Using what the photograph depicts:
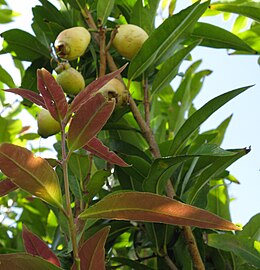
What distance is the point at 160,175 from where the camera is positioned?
3.07 ft

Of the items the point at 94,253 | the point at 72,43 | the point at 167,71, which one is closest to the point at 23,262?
the point at 94,253

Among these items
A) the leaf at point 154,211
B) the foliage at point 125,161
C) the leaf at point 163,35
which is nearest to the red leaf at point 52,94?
the foliage at point 125,161

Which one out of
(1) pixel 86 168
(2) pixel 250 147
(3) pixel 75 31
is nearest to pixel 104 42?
(3) pixel 75 31

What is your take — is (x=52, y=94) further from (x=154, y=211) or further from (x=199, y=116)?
(x=199, y=116)

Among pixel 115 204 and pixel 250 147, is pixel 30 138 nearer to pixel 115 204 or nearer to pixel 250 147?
pixel 250 147

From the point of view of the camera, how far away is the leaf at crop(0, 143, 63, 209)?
1.86 feet

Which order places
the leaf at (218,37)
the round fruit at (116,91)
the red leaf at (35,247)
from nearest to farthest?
the red leaf at (35,247), the round fruit at (116,91), the leaf at (218,37)

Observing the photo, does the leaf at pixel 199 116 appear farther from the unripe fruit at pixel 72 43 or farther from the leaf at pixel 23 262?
the leaf at pixel 23 262

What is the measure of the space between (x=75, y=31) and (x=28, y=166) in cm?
56

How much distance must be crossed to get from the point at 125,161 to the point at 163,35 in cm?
29

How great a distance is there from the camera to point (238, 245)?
937 mm

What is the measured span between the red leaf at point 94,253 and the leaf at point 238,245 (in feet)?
1.10

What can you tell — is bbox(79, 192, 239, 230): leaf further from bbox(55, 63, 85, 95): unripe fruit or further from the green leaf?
the green leaf

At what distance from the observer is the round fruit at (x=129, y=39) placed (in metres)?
1.11
